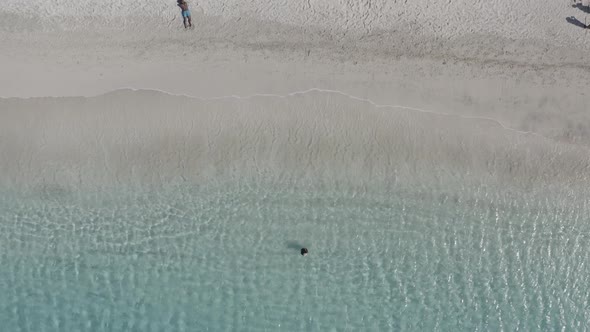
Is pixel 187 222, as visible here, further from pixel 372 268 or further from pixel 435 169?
pixel 435 169

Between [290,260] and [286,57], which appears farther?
[286,57]

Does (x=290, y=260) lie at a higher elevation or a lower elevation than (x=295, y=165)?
lower

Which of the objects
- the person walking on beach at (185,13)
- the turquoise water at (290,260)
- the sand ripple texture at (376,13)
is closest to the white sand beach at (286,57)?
the sand ripple texture at (376,13)

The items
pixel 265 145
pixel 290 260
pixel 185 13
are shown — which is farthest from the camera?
pixel 265 145

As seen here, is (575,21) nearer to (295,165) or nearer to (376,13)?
(376,13)

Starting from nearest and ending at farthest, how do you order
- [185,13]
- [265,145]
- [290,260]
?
[290,260] < [185,13] < [265,145]

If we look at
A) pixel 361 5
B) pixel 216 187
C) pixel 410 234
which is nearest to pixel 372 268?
pixel 410 234

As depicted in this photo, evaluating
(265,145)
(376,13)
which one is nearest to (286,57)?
(265,145)
